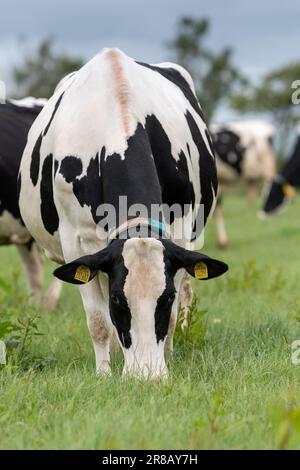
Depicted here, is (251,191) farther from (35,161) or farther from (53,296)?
(35,161)

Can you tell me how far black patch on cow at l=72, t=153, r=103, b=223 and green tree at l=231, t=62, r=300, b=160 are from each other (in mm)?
43726

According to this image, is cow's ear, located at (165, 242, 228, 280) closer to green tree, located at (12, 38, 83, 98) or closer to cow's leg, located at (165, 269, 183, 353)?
cow's leg, located at (165, 269, 183, 353)

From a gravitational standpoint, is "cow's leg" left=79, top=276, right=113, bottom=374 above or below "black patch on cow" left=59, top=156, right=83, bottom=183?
below

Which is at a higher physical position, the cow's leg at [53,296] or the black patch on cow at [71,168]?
the black patch on cow at [71,168]

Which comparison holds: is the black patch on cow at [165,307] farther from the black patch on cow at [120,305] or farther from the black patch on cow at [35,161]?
the black patch on cow at [35,161]

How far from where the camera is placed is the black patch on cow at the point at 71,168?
5.00 m

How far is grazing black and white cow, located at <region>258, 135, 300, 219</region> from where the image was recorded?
1776cm

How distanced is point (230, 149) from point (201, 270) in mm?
16663

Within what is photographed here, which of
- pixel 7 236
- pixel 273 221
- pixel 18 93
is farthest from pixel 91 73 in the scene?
pixel 18 93

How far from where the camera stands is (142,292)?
13.8ft

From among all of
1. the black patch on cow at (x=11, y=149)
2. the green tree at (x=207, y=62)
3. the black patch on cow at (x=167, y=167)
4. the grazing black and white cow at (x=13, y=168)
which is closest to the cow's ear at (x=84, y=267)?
the black patch on cow at (x=167, y=167)

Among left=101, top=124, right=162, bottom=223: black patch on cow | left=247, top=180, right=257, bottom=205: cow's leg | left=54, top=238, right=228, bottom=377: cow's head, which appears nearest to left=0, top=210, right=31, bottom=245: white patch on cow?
left=101, top=124, right=162, bottom=223: black patch on cow

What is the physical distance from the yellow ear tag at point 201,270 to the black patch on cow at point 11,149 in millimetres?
2840
